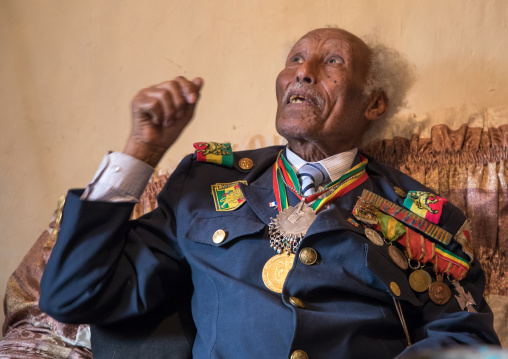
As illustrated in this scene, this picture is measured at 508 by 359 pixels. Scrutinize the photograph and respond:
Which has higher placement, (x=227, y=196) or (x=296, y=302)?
(x=227, y=196)

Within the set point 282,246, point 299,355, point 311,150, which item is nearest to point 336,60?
point 311,150

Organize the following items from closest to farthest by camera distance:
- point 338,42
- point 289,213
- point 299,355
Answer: point 299,355 < point 289,213 < point 338,42

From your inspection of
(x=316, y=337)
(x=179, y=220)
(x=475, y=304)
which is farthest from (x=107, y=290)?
(x=475, y=304)

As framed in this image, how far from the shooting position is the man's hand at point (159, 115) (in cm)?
136

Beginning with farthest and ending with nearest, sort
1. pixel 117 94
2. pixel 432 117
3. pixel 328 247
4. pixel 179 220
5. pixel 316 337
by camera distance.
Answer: pixel 117 94
pixel 432 117
pixel 179 220
pixel 328 247
pixel 316 337

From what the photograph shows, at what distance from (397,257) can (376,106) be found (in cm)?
58

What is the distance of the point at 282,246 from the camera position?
4.58ft

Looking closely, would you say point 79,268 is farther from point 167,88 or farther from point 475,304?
point 475,304

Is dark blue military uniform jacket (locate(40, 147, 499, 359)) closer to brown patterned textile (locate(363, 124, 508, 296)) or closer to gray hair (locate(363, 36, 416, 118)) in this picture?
brown patterned textile (locate(363, 124, 508, 296))

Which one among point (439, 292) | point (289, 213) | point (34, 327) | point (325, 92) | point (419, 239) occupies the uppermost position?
point (325, 92)

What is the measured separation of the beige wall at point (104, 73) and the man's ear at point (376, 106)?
Answer: 0.44 metres

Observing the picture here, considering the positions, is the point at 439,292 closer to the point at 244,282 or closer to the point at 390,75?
the point at 244,282

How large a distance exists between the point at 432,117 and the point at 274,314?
97 cm

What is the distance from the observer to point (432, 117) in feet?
6.21
